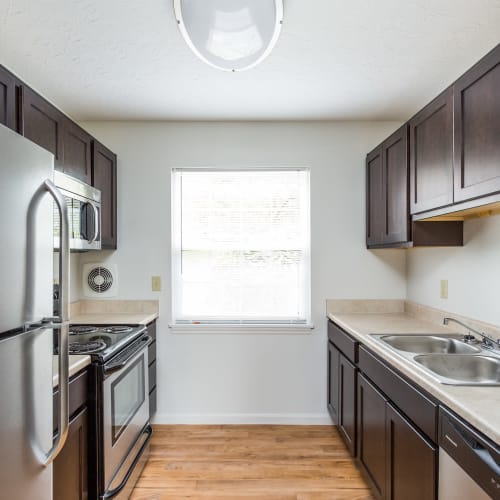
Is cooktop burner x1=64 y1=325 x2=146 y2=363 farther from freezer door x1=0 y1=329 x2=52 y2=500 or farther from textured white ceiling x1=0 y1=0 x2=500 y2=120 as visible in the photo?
textured white ceiling x1=0 y1=0 x2=500 y2=120

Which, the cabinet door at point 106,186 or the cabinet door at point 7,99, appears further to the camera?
the cabinet door at point 106,186

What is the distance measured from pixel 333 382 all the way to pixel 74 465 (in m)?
1.78

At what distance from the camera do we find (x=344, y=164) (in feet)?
9.29

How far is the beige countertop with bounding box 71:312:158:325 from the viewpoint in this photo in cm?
245

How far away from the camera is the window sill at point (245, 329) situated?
9.21 ft

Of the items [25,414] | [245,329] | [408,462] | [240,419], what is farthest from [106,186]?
[408,462]

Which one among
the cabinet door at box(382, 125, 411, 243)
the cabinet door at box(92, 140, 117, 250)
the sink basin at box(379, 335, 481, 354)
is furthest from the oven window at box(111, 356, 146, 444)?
the cabinet door at box(382, 125, 411, 243)

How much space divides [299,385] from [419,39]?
8.00 ft

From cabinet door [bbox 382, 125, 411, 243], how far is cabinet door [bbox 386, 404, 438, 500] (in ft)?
3.53

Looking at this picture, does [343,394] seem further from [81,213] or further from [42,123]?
[42,123]

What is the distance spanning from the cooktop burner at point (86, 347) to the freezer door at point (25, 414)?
2.24ft

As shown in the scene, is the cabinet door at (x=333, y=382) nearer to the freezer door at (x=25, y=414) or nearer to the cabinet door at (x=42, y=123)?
the freezer door at (x=25, y=414)

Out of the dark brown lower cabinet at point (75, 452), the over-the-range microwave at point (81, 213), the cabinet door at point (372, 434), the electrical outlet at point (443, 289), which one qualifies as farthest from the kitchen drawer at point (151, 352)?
the electrical outlet at point (443, 289)

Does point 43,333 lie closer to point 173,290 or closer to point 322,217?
point 173,290
